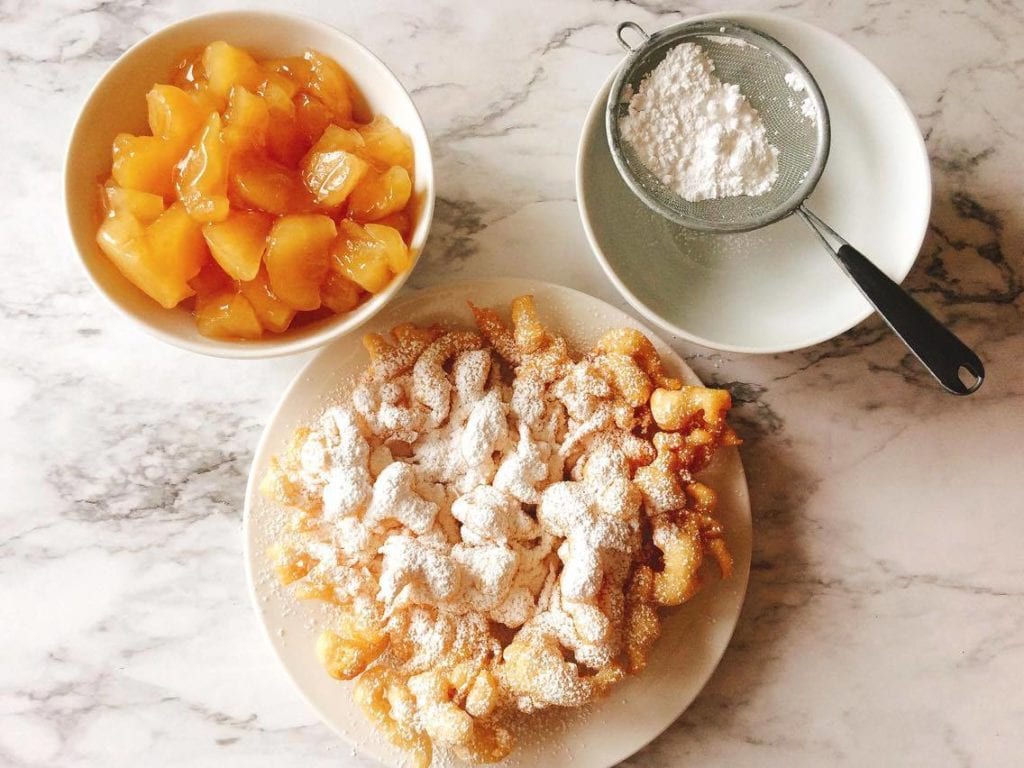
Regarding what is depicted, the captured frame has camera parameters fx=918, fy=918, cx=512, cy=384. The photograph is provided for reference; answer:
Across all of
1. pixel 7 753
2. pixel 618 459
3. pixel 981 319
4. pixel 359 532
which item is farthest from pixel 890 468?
pixel 7 753

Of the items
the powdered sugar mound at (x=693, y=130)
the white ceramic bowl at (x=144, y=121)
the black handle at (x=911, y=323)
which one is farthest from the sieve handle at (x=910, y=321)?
the white ceramic bowl at (x=144, y=121)

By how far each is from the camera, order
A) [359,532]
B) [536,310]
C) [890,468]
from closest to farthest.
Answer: [359,532]
[536,310]
[890,468]

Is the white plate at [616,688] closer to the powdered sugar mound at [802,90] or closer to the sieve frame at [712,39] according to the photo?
the sieve frame at [712,39]

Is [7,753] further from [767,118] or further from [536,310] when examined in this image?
[767,118]

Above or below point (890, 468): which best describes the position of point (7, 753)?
below

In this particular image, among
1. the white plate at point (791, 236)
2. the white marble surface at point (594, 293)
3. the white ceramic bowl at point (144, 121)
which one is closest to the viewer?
the white ceramic bowl at point (144, 121)

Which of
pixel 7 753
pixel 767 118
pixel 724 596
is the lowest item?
pixel 7 753

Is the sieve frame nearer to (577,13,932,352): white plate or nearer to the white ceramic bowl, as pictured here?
(577,13,932,352): white plate
